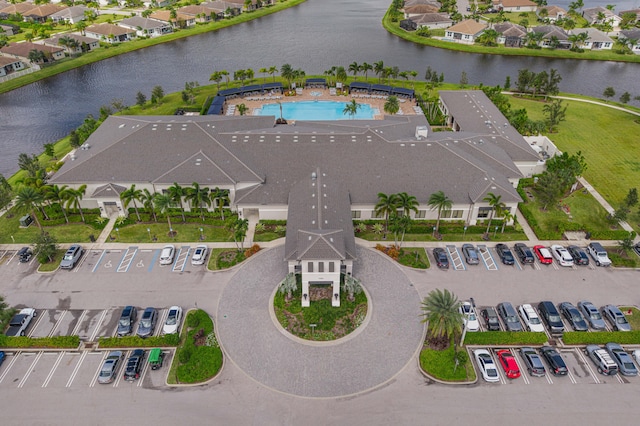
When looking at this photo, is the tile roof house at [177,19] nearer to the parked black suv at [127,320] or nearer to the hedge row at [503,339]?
the parked black suv at [127,320]

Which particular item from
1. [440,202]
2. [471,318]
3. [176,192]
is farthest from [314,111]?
[471,318]

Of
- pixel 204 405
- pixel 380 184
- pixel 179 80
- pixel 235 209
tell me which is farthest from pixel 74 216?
pixel 179 80

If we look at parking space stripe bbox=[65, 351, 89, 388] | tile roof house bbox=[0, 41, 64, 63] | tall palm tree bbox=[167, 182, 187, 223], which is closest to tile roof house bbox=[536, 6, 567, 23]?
tall palm tree bbox=[167, 182, 187, 223]

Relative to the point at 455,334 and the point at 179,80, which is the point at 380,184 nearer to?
the point at 455,334

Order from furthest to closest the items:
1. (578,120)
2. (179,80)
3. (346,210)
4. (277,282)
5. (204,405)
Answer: (179,80)
(578,120)
(346,210)
(277,282)
(204,405)

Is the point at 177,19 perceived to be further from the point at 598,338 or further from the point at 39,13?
the point at 598,338

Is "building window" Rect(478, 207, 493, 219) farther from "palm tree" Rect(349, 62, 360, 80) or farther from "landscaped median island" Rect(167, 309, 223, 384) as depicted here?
"palm tree" Rect(349, 62, 360, 80)
